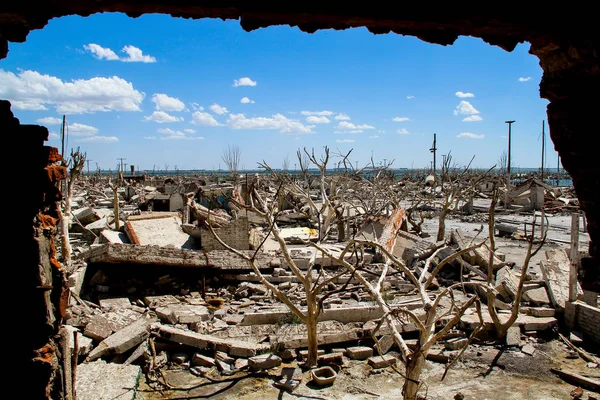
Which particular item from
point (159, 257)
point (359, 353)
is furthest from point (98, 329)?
point (359, 353)

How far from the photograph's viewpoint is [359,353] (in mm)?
7691

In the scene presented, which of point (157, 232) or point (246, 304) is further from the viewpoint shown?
point (157, 232)

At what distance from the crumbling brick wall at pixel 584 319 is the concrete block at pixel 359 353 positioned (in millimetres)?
4607

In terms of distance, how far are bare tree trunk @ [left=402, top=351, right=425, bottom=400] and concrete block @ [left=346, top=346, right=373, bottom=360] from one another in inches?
113

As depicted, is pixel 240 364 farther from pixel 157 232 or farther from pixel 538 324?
pixel 157 232

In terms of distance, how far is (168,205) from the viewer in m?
23.8

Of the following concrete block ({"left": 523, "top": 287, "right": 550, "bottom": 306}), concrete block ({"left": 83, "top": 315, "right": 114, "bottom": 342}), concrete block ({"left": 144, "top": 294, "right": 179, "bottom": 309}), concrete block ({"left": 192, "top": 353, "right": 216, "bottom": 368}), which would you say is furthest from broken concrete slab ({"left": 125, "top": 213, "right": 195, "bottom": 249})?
concrete block ({"left": 523, "top": 287, "right": 550, "bottom": 306})

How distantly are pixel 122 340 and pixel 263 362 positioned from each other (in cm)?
252

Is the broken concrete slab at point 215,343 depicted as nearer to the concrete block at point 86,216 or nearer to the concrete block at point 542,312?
the concrete block at point 542,312

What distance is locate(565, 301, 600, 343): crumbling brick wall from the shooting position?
836 cm

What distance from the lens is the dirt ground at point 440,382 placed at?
6.44 meters

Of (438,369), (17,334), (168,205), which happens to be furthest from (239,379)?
(168,205)

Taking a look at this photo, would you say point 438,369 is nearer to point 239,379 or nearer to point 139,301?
point 239,379

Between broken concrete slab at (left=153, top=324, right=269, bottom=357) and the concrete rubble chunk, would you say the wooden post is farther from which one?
the concrete rubble chunk
